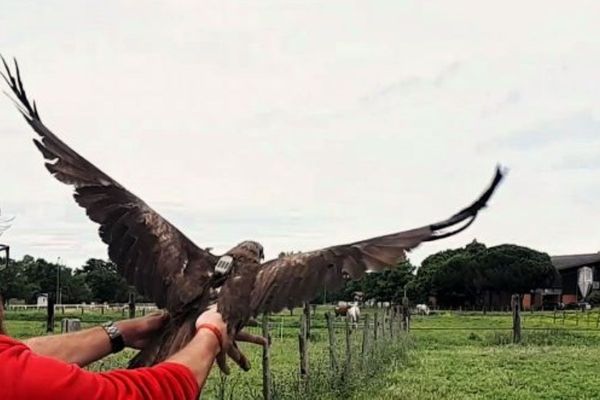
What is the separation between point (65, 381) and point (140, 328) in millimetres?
1181

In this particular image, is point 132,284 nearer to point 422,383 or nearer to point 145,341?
point 145,341

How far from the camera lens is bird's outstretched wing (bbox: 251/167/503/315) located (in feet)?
11.3

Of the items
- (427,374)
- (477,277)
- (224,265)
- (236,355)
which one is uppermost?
(477,277)

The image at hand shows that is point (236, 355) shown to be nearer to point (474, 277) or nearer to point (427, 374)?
point (427, 374)

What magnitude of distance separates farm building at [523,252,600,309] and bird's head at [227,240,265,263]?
6525 cm

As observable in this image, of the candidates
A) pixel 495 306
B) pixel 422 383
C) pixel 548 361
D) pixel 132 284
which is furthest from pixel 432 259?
pixel 132 284

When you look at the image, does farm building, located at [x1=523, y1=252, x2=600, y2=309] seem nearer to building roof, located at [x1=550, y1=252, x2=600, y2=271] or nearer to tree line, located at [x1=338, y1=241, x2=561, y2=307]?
building roof, located at [x1=550, y1=252, x2=600, y2=271]

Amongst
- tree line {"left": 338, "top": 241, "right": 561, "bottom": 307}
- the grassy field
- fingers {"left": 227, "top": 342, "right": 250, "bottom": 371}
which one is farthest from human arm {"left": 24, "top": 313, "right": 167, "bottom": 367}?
tree line {"left": 338, "top": 241, "right": 561, "bottom": 307}

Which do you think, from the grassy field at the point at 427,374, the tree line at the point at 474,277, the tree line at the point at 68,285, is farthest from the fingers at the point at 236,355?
the tree line at the point at 474,277

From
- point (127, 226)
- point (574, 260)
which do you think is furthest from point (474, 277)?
point (127, 226)

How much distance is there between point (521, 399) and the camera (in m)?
11.3

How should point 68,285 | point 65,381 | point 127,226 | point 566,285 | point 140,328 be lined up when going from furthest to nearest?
1. point 566,285
2. point 68,285
3. point 127,226
4. point 140,328
5. point 65,381

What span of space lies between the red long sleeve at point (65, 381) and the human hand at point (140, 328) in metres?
0.91

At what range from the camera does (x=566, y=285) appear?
247 ft
